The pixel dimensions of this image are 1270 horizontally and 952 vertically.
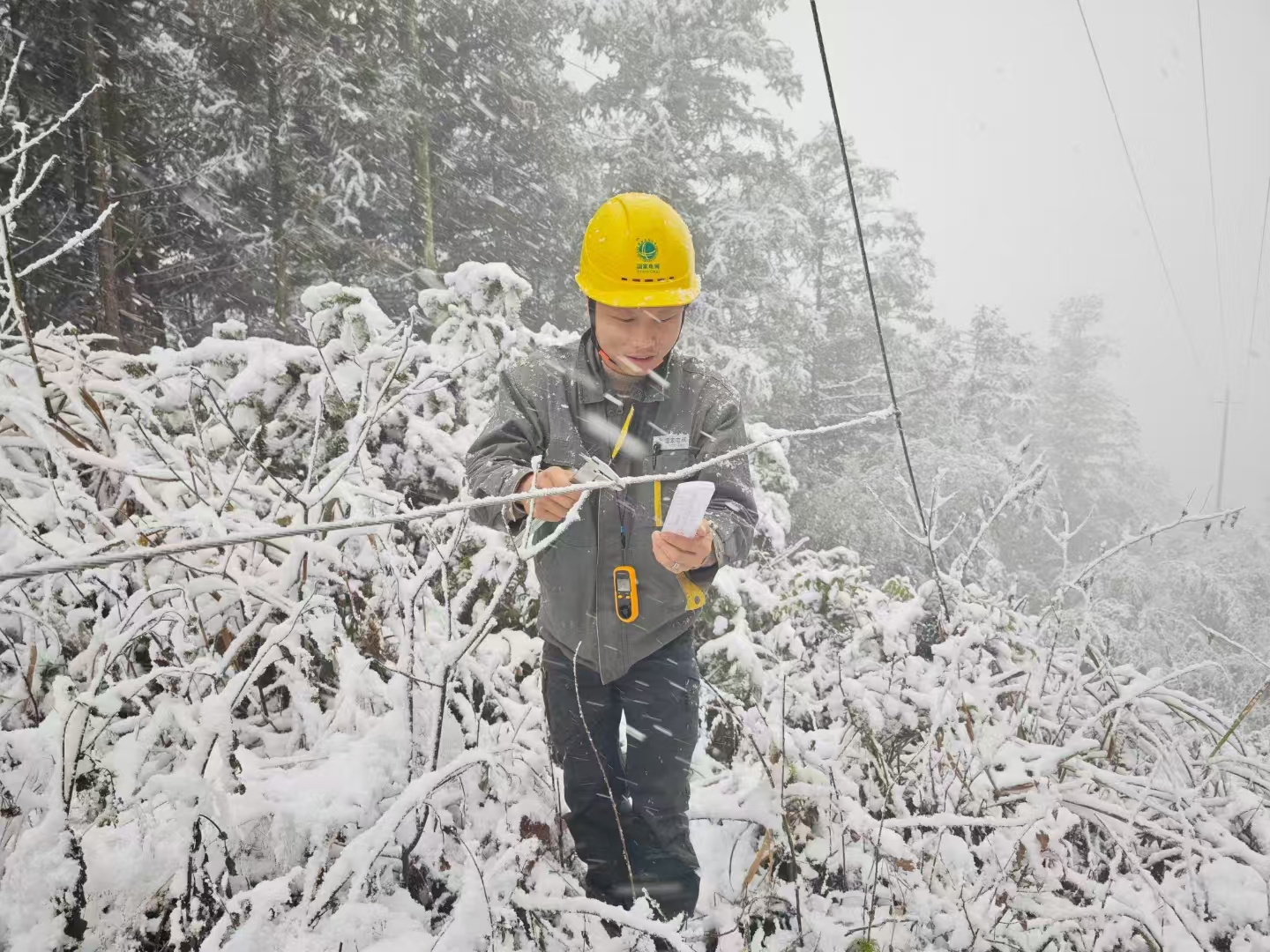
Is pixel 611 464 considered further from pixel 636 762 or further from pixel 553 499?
pixel 636 762

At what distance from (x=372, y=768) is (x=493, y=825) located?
39 cm

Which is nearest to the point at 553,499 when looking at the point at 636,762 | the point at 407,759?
the point at 407,759

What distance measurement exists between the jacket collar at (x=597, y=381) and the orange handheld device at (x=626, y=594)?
0.49 metres

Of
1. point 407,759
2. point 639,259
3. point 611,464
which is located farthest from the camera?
point 611,464

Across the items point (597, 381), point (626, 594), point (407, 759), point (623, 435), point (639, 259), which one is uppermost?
point (639, 259)

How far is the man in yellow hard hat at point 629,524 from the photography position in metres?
1.80

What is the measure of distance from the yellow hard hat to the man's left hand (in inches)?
24.1

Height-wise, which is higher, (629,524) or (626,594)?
(629,524)

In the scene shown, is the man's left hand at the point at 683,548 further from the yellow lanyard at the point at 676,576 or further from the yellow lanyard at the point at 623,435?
the yellow lanyard at the point at 623,435

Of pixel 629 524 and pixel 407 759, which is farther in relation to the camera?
pixel 629 524

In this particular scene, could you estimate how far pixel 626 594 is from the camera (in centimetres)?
181

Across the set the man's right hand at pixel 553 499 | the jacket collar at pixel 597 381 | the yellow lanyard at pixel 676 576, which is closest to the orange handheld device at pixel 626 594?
the yellow lanyard at pixel 676 576

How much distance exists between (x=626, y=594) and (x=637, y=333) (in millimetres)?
706

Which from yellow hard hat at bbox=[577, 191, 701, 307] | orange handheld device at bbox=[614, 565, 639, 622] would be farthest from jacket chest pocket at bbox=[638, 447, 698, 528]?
yellow hard hat at bbox=[577, 191, 701, 307]
